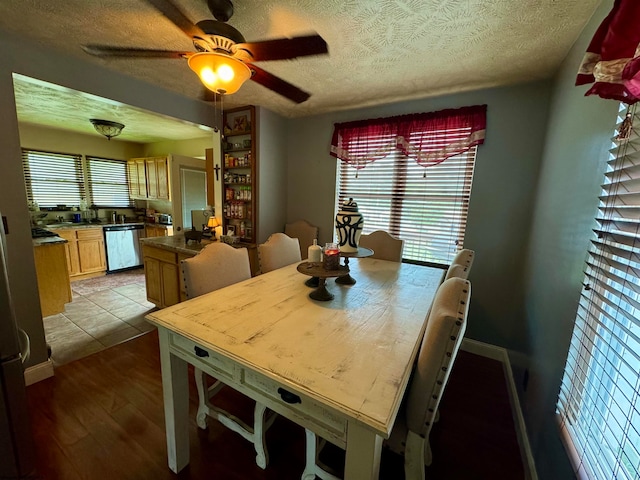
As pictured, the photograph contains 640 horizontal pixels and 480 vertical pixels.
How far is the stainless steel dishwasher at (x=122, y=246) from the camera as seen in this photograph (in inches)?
172

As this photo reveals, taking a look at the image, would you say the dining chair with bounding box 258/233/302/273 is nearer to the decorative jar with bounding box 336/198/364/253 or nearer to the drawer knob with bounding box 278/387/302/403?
the decorative jar with bounding box 336/198/364/253

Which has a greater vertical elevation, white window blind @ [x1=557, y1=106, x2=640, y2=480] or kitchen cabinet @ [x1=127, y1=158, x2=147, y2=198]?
kitchen cabinet @ [x1=127, y1=158, x2=147, y2=198]

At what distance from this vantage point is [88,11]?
1400 mm

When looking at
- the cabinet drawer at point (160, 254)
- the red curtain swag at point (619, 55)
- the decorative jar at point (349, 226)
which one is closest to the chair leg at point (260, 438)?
the decorative jar at point (349, 226)

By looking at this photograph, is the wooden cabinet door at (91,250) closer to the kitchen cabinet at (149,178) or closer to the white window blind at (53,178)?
the white window blind at (53,178)

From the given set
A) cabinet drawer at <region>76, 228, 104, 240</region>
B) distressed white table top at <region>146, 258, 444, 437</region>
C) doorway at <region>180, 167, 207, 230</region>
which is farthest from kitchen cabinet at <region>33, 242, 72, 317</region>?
distressed white table top at <region>146, 258, 444, 437</region>

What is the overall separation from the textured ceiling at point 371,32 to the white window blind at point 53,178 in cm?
341

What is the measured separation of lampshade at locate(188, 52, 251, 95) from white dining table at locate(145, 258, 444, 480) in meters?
1.15

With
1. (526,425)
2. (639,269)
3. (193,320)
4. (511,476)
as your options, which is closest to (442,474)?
(511,476)

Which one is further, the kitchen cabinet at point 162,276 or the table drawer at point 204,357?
the kitchen cabinet at point 162,276

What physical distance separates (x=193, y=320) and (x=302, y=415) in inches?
24.4

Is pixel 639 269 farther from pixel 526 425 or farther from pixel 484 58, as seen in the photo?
pixel 484 58

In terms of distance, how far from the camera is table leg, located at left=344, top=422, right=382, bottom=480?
71 centimetres

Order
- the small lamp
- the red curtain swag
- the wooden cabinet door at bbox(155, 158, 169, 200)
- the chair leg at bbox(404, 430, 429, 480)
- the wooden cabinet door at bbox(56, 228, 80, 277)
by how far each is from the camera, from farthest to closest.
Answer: the wooden cabinet door at bbox(155, 158, 169, 200), the wooden cabinet door at bbox(56, 228, 80, 277), the small lamp, the chair leg at bbox(404, 430, 429, 480), the red curtain swag
